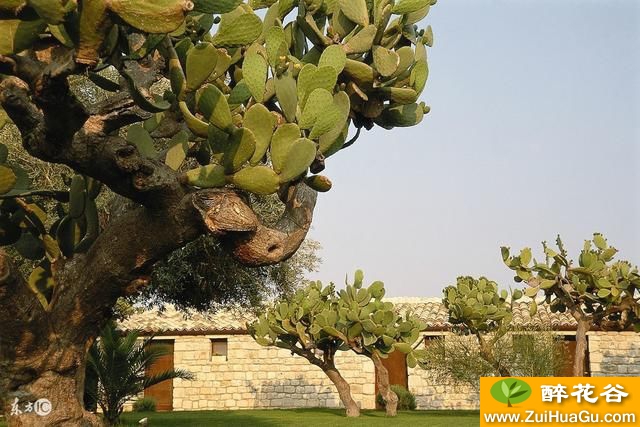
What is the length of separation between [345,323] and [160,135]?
1086 centimetres

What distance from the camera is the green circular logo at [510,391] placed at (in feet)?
18.9

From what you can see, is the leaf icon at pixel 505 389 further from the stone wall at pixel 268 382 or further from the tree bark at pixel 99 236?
the stone wall at pixel 268 382

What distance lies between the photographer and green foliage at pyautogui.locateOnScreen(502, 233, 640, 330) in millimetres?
11789

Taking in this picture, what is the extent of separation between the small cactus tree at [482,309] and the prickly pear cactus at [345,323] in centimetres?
85

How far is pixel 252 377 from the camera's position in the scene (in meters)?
20.5

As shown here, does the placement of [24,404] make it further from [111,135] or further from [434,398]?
[434,398]

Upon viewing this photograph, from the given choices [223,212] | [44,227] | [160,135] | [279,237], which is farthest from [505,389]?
[44,227]

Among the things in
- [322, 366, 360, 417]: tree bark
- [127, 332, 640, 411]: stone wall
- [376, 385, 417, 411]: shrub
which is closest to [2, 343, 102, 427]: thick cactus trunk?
[322, 366, 360, 417]: tree bark

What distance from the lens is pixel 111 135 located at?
3.96 metres

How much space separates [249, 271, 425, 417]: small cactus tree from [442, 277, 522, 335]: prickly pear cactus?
841mm

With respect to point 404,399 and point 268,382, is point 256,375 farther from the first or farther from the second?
point 404,399

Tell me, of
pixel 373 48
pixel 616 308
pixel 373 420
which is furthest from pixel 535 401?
pixel 373 420

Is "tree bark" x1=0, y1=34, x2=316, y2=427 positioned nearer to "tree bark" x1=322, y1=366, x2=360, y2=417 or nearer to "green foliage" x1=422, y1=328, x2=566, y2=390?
"green foliage" x1=422, y1=328, x2=566, y2=390

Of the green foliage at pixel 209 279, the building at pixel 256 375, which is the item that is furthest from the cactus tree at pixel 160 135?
the building at pixel 256 375
